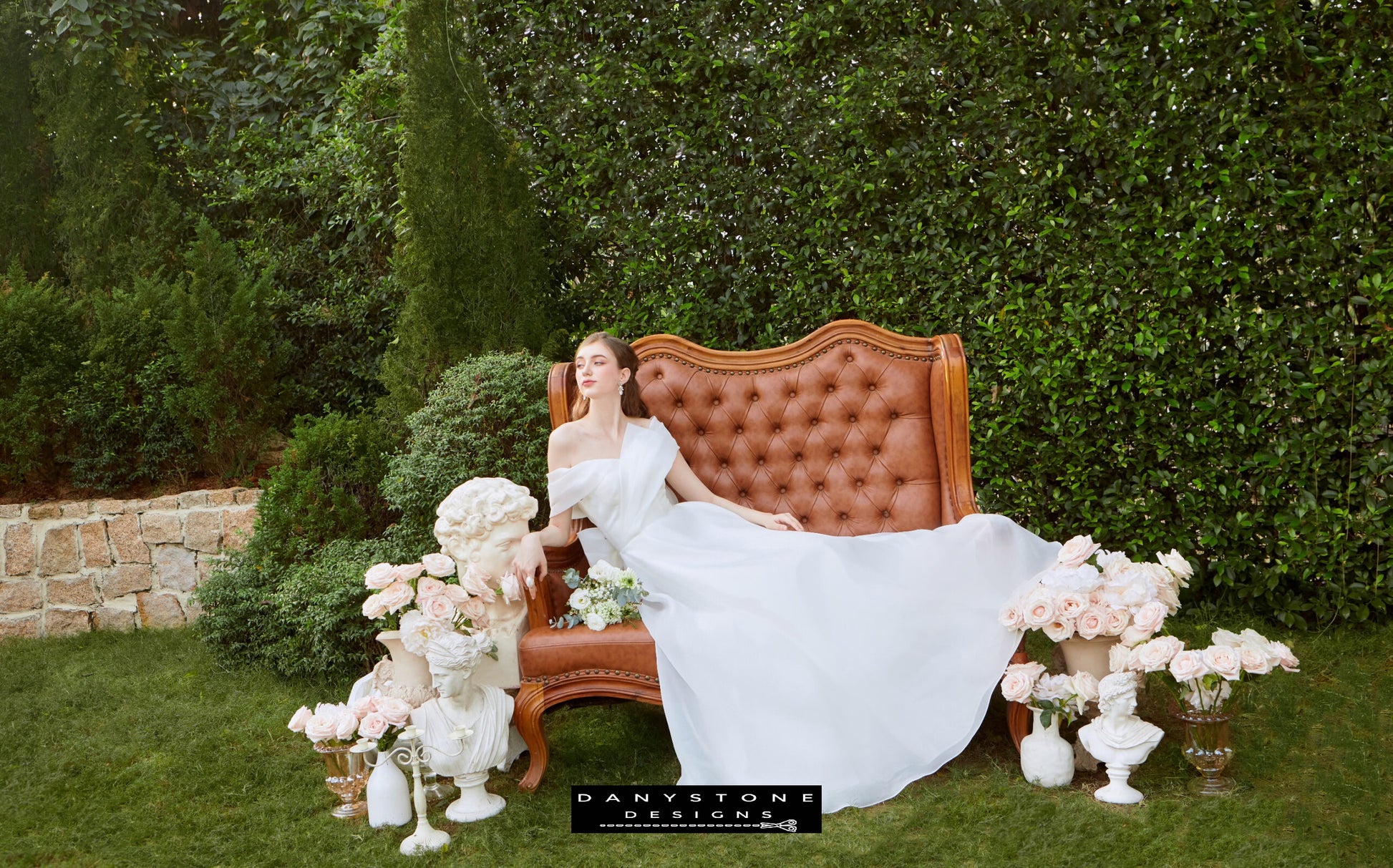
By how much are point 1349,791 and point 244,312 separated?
5375mm

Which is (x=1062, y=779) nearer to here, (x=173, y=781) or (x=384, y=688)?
(x=384, y=688)

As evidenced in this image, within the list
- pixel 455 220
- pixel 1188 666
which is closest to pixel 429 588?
pixel 1188 666

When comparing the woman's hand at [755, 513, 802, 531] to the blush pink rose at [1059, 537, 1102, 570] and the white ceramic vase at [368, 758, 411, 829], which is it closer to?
the blush pink rose at [1059, 537, 1102, 570]

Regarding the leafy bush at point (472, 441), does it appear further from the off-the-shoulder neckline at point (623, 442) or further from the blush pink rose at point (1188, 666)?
the blush pink rose at point (1188, 666)

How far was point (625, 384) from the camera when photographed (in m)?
3.66

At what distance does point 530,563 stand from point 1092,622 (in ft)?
5.55

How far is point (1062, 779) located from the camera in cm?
293

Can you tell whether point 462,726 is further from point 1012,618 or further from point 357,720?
point 1012,618

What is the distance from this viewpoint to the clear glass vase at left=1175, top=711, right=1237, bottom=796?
2830 millimetres

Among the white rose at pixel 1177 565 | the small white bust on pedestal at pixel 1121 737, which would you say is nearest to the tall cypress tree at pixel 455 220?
the white rose at pixel 1177 565

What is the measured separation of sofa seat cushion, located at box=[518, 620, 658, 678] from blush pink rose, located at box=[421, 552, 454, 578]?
0.33m

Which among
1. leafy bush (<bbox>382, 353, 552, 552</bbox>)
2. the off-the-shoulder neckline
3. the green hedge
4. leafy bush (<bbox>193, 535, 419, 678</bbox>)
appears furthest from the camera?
leafy bush (<bbox>382, 353, 552, 552</bbox>)

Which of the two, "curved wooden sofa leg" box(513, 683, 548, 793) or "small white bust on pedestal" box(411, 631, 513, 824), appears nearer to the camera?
"small white bust on pedestal" box(411, 631, 513, 824)

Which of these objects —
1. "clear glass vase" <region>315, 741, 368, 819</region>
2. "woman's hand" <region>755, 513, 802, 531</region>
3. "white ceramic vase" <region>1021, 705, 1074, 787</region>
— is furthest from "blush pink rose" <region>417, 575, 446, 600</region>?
"white ceramic vase" <region>1021, 705, 1074, 787</region>
